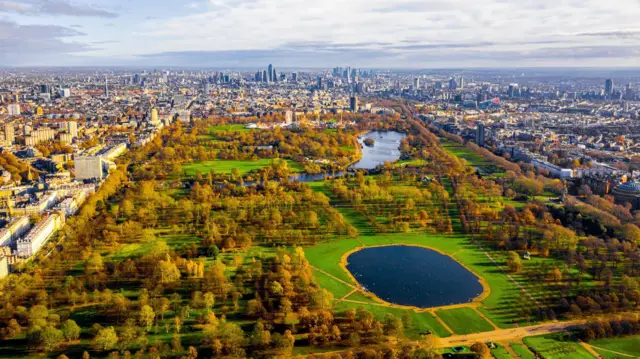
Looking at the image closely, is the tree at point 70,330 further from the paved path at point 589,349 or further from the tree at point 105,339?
the paved path at point 589,349

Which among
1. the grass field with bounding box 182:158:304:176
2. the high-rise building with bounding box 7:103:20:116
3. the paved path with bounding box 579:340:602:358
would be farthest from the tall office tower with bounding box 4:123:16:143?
the paved path with bounding box 579:340:602:358

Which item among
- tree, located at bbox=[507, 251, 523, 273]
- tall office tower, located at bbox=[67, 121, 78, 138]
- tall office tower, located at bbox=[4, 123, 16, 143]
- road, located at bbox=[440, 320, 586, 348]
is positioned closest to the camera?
road, located at bbox=[440, 320, 586, 348]

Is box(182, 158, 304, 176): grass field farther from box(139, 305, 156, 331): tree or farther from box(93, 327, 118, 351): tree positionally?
box(93, 327, 118, 351): tree

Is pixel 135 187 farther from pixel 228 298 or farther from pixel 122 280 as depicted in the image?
pixel 228 298

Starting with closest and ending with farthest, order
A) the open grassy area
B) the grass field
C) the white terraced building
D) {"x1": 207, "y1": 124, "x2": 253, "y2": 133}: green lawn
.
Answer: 1. the white terraced building
2. the grass field
3. the open grassy area
4. {"x1": 207, "y1": 124, "x2": 253, "y2": 133}: green lawn

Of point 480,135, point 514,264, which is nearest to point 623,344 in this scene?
point 514,264

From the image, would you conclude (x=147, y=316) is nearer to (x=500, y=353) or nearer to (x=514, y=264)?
(x=500, y=353)

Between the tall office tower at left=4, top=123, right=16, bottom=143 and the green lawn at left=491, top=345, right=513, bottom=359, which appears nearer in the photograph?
the green lawn at left=491, top=345, right=513, bottom=359

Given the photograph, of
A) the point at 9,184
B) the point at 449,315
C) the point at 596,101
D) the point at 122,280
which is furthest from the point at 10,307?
the point at 596,101
